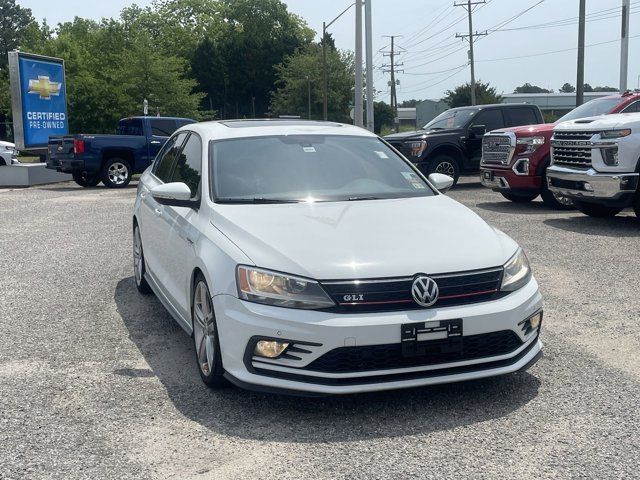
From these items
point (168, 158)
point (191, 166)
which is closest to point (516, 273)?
point (191, 166)

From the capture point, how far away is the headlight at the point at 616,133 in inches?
433

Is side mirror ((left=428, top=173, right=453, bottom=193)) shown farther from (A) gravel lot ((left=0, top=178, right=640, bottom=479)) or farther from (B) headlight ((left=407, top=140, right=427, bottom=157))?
(B) headlight ((left=407, top=140, right=427, bottom=157))

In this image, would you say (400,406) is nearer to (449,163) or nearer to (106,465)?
(106,465)

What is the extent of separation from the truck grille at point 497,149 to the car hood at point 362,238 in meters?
9.24

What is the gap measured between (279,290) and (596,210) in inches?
371

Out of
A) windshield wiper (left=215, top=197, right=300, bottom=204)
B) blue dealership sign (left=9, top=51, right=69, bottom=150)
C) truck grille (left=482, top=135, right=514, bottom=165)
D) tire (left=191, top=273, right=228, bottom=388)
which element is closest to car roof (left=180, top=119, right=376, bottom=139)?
windshield wiper (left=215, top=197, right=300, bottom=204)

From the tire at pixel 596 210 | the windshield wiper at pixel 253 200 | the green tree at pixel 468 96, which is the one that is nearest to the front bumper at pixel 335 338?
the windshield wiper at pixel 253 200

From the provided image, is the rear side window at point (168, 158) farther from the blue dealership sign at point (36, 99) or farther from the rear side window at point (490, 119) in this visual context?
the blue dealership sign at point (36, 99)

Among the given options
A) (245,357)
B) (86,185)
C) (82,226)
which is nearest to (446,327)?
(245,357)

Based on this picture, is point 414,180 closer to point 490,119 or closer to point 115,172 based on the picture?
point 490,119

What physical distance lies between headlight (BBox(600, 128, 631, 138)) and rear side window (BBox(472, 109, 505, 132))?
696 centimetres

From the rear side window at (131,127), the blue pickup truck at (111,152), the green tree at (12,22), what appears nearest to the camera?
the blue pickup truck at (111,152)

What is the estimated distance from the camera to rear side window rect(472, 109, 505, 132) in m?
18.2

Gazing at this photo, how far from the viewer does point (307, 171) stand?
18.5 feet
